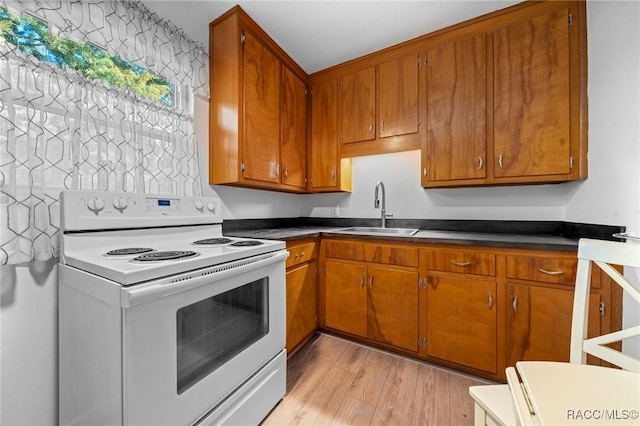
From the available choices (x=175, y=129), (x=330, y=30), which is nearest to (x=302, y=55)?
(x=330, y=30)

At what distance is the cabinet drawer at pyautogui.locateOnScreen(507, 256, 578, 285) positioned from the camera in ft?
4.37

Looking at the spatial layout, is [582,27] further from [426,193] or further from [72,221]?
[72,221]

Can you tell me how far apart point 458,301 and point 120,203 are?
1.97 metres

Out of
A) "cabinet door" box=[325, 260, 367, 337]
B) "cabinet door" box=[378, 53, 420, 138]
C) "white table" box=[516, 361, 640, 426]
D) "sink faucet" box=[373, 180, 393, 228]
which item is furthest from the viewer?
"sink faucet" box=[373, 180, 393, 228]

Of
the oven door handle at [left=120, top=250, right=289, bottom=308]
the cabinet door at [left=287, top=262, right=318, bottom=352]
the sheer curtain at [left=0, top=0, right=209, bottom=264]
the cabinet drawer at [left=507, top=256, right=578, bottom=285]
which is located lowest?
the cabinet door at [left=287, top=262, right=318, bottom=352]

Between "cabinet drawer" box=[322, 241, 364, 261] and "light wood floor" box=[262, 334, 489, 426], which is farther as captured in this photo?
"cabinet drawer" box=[322, 241, 364, 261]

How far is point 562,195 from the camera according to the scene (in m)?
1.83

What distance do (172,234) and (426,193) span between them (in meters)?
2.00

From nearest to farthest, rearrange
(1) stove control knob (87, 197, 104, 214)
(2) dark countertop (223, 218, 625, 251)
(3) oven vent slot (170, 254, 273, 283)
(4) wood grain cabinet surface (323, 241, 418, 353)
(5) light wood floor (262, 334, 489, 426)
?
(3) oven vent slot (170, 254, 273, 283)
(1) stove control knob (87, 197, 104, 214)
(5) light wood floor (262, 334, 489, 426)
(2) dark countertop (223, 218, 625, 251)
(4) wood grain cabinet surface (323, 241, 418, 353)

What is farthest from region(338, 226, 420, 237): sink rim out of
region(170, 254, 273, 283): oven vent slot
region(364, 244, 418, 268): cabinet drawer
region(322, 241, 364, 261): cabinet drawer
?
region(170, 254, 273, 283): oven vent slot

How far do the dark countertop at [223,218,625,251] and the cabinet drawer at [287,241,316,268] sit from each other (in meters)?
0.07

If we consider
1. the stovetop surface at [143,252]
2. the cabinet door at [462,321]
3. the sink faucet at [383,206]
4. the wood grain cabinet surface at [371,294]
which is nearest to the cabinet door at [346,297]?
the wood grain cabinet surface at [371,294]

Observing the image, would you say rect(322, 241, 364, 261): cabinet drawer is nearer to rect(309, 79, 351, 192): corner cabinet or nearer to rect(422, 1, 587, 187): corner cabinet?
rect(309, 79, 351, 192): corner cabinet

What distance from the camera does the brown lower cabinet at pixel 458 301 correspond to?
136 centimetres
